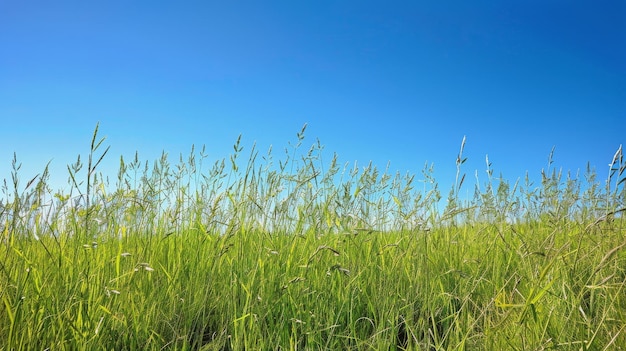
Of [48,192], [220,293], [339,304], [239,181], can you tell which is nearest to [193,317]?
[220,293]

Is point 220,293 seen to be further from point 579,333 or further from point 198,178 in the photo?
point 579,333

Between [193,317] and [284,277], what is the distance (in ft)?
1.55

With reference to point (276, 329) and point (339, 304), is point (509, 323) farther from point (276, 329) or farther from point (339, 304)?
point (276, 329)

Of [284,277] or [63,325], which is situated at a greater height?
[284,277]

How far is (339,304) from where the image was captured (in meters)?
2.17

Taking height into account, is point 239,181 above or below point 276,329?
above

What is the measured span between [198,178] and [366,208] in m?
1.29

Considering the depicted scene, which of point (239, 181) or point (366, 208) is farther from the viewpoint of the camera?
point (366, 208)

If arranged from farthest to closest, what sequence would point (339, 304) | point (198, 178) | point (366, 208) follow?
point (198, 178) < point (366, 208) < point (339, 304)

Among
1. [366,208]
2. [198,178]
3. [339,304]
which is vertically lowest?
[339,304]

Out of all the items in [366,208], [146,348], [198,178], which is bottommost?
[146,348]

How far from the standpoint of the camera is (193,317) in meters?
2.15

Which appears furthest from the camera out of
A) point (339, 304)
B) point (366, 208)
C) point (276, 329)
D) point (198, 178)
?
point (198, 178)

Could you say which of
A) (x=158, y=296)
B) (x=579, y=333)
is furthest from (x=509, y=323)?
(x=158, y=296)
